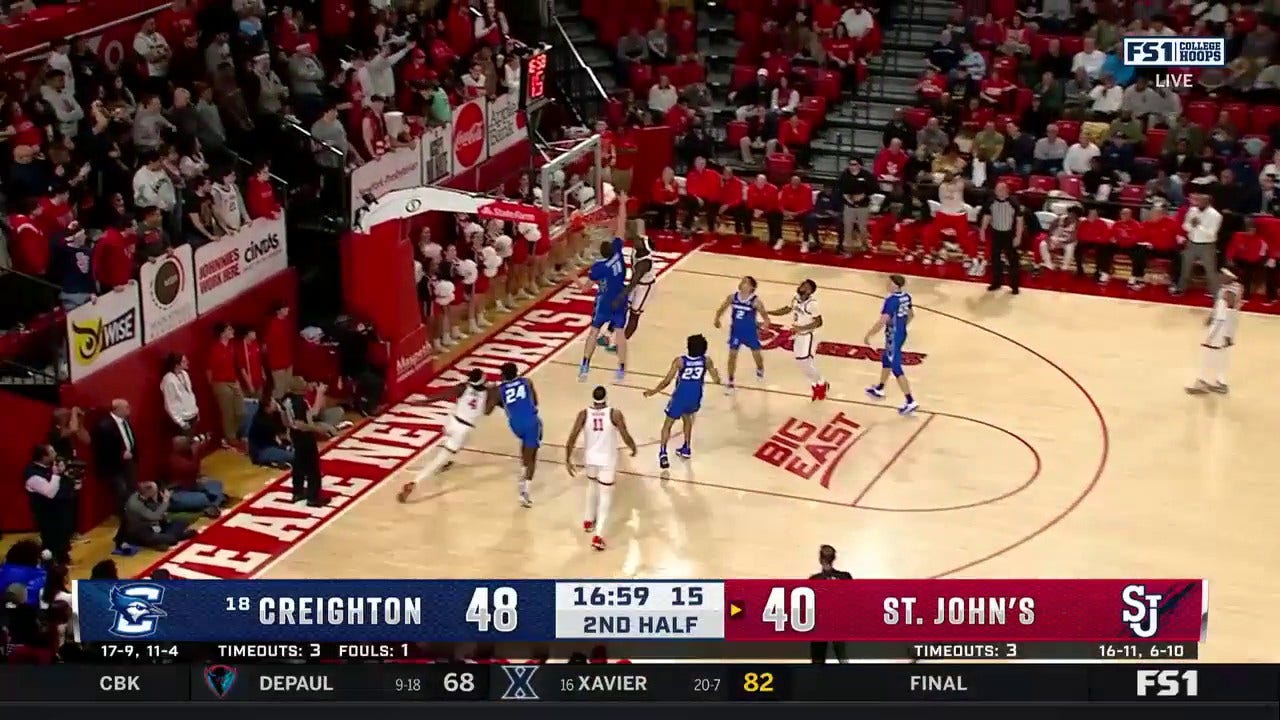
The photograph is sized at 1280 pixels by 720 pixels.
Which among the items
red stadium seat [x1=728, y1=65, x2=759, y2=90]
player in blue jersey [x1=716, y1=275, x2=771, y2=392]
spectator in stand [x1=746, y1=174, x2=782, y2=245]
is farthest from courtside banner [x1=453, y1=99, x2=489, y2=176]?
→ red stadium seat [x1=728, y1=65, x2=759, y2=90]

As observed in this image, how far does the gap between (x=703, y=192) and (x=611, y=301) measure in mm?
6695

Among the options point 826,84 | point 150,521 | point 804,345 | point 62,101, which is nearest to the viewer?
point 150,521

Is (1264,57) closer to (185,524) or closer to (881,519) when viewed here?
(881,519)

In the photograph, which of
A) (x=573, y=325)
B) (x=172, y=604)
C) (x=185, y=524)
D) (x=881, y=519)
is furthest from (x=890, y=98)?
(x=172, y=604)

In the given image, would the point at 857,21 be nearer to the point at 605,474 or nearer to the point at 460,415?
the point at 460,415

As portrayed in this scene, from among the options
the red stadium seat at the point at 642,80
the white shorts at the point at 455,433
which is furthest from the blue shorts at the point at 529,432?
the red stadium seat at the point at 642,80

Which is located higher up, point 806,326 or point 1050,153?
point 1050,153

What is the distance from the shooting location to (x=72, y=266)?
22.3 metres

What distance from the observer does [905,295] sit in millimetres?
24969

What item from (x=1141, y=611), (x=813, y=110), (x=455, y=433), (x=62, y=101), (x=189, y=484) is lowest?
(x=189, y=484)

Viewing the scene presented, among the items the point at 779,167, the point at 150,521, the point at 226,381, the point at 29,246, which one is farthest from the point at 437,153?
the point at 150,521

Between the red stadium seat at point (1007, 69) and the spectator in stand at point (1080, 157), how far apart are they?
265 centimetres

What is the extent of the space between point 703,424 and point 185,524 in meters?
6.45

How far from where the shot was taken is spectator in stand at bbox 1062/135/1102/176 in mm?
31375
